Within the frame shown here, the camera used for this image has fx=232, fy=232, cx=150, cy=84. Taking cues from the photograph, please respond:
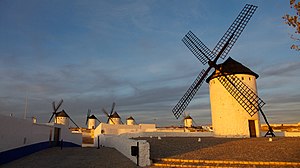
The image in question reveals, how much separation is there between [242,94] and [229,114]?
7.51ft

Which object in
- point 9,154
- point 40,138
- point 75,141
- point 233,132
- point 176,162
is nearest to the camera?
point 176,162

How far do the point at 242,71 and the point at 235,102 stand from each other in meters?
3.16

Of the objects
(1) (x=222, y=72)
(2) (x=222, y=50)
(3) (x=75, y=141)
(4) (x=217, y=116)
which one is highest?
(2) (x=222, y=50)

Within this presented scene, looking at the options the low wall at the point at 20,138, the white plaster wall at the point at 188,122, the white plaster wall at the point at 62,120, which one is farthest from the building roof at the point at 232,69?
the white plaster wall at the point at 188,122

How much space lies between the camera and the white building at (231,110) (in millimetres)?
21719

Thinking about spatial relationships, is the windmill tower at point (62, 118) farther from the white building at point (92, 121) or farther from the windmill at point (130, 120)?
the windmill at point (130, 120)

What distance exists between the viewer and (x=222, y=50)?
23.1 meters

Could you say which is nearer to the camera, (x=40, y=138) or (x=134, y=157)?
(x=134, y=157)

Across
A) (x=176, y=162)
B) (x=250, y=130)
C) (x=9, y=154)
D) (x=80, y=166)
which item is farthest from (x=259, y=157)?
(x=250, y=130)

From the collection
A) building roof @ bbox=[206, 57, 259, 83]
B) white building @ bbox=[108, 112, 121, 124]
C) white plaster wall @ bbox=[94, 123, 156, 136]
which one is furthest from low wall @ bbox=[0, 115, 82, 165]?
white building @ bbox=[108, 112, 121, 124]

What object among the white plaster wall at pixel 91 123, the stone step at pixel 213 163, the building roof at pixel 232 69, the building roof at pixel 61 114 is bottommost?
the stone step at pixel 213 163

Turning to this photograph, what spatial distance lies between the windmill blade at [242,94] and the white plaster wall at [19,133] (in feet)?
54.1

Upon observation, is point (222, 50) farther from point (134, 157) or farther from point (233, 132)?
point (134, 157)

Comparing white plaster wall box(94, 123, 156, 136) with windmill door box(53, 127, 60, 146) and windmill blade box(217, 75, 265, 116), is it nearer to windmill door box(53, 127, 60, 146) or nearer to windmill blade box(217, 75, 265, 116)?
windmill door box(53, 127, 60, 146)
